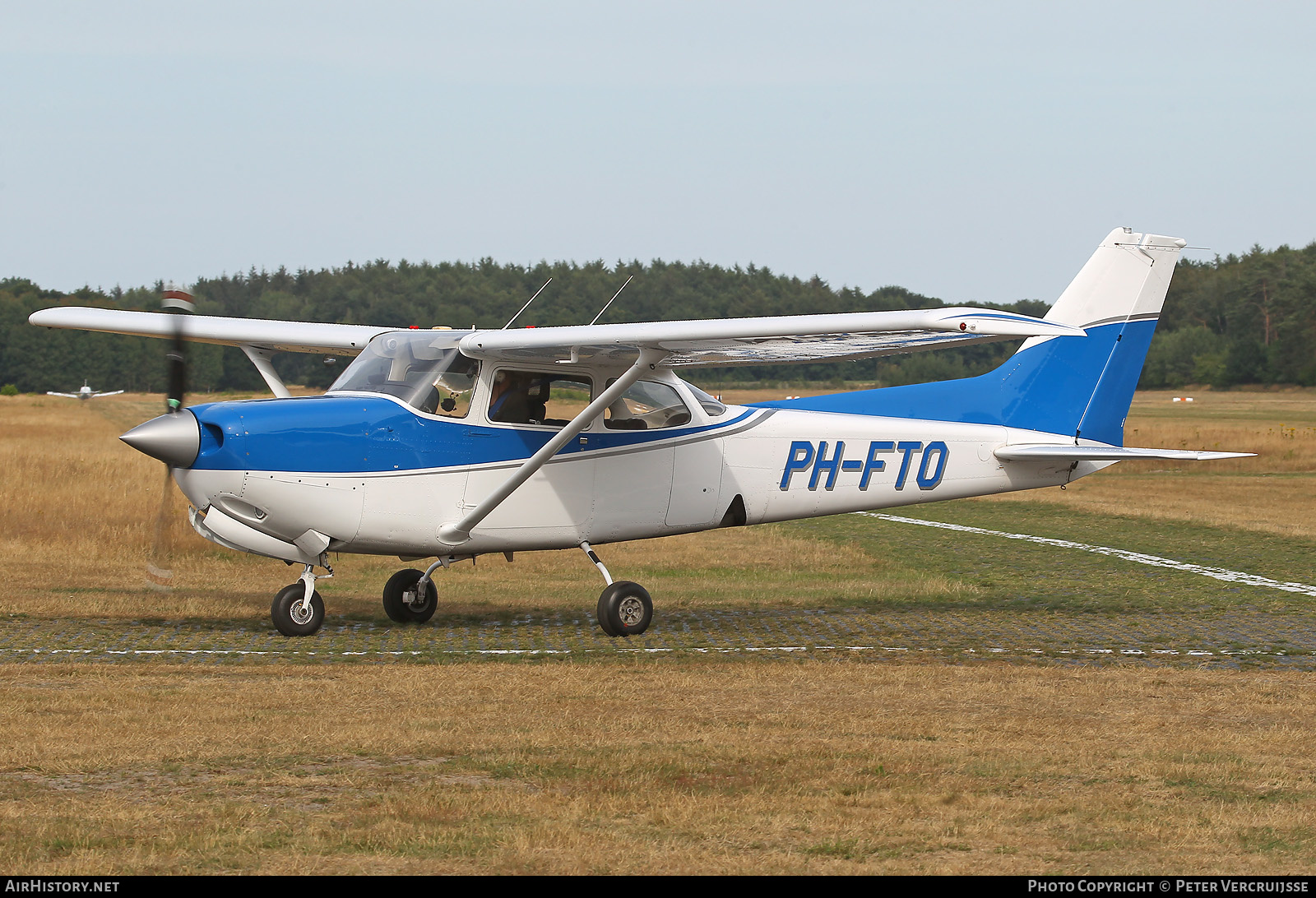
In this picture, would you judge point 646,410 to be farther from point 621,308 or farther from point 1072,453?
point 621,308

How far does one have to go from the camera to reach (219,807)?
545 cm

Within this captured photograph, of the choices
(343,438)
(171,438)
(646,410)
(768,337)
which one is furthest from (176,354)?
(768,337)

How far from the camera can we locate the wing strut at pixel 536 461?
1073 centimetres

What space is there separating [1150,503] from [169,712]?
2134 centimetres

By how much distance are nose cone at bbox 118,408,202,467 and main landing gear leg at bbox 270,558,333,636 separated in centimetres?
135

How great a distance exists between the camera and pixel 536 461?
1087 cm

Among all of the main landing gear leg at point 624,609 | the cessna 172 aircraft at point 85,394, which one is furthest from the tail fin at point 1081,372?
the cessna 172 aircraft at point 85,394

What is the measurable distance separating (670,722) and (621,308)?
75008 mm

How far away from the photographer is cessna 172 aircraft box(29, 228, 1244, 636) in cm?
1018

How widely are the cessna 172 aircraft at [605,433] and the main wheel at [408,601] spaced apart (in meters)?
0.02

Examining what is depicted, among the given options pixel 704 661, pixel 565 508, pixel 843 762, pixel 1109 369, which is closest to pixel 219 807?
pixel 843 762

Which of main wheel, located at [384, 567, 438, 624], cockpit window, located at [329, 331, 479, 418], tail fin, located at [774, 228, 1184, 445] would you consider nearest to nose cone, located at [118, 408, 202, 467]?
cockpit window, located at [329, 331, 479, 418]

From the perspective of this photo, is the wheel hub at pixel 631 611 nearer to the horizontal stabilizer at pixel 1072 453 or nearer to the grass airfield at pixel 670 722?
the grass airfield at pixel 670 722

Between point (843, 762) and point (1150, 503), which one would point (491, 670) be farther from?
point (1150, 503)
